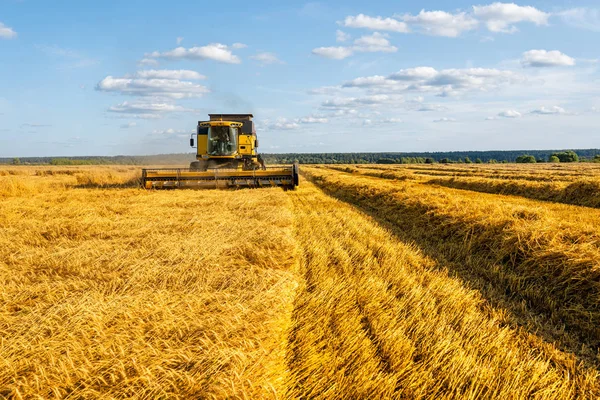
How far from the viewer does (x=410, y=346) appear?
369cm

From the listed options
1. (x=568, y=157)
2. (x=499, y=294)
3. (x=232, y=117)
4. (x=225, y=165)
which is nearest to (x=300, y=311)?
(x=499, y=294)

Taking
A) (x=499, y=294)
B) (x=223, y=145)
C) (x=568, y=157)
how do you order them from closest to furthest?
(x=499, y=294) < (x=223, y=145) < (x=568, y=157)

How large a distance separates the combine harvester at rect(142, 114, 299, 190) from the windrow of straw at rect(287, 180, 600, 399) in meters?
14.5

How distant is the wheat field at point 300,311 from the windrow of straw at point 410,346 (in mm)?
17

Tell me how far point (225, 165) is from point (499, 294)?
18.6 metres

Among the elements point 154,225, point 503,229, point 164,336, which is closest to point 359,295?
point 164,336

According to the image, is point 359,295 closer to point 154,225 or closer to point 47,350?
point 47,350

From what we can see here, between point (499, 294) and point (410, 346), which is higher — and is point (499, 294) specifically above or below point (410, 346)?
below

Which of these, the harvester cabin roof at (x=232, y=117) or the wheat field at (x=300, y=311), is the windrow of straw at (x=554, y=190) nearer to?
the wheat field at (x=300, y=311)

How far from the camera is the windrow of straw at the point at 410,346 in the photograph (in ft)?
10.2

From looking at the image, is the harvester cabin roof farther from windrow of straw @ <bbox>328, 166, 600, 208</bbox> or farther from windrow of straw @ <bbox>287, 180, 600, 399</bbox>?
windrow of straw @ <bbox>287, 180, 600, 399</bbox>

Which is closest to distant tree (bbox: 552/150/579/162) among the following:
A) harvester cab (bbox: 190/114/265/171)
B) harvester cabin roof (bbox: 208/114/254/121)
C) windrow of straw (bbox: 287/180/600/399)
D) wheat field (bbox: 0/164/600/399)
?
harvester cabin roof (bbox: 208/114/254/121)

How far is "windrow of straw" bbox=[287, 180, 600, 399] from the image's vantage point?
312 cm

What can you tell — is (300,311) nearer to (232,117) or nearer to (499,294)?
(499,294)
